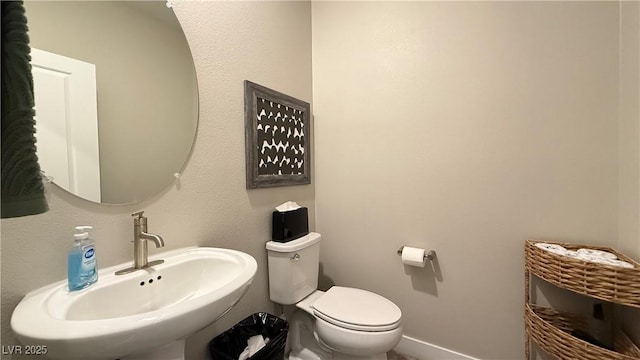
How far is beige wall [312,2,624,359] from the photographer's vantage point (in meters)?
1.17

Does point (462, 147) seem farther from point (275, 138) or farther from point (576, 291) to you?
point (275, 138)

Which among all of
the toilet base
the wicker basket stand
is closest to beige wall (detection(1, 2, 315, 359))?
the toilet base

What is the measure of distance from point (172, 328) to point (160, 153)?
2.29 ft

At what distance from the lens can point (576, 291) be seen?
970 mm

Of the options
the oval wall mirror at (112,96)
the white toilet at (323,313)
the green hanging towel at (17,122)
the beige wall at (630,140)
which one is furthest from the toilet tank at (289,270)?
the beige wall at (630,140)

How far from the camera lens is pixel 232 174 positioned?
1.28 metres

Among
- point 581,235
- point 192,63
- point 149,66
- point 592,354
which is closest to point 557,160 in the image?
point 581,235

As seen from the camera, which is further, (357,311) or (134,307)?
(357,311)

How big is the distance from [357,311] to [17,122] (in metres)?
1.33

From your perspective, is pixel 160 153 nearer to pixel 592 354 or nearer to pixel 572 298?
pixel 592 354

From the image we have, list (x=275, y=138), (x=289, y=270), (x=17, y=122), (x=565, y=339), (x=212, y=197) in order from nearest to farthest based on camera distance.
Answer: (x=17, y=122) < (x=565, y=339) < (x=212, y=197) < (x=289, y=270) < (x=275, y=138)

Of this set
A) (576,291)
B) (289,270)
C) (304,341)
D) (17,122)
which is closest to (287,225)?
(289,270)

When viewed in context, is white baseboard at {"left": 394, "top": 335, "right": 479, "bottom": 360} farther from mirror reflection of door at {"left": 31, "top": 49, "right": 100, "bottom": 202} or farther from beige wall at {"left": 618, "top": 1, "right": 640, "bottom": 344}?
mirror reflection of door at {"left": 31, "top": 49, "right": 100, "bottom": 202}

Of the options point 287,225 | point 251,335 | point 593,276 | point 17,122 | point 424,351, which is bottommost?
point 424,351
